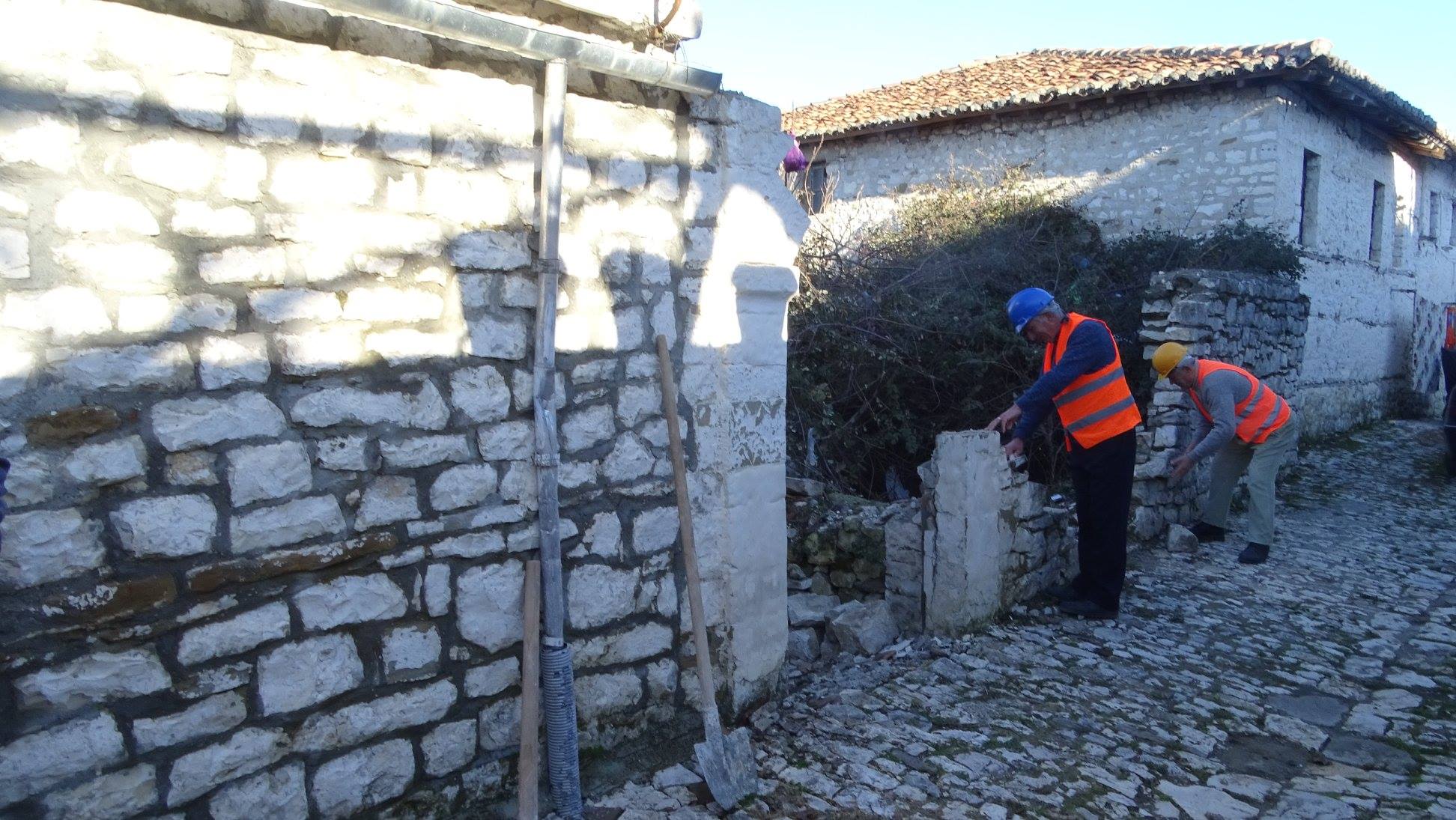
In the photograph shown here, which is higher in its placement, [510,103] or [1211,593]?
[510,103]

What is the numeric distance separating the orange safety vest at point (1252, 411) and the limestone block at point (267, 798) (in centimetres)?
607

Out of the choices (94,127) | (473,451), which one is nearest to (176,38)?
(94,127)

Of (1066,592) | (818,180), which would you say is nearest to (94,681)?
(1066,592)

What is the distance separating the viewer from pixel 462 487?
294 centimetres

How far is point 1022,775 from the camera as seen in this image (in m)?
3.50

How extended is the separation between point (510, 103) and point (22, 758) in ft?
6.98

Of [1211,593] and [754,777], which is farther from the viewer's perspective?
[1211,593]

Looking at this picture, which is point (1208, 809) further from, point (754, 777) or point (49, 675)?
point (49, 675)

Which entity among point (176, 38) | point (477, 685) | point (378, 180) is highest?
point (176, 38)

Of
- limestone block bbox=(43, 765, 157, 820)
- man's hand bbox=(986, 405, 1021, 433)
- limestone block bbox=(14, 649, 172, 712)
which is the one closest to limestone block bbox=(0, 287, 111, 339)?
limestone block bbox=(14, 649, 172, 712)

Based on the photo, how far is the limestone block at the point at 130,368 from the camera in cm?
221

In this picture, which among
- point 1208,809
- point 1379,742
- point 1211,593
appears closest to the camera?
point 1208,809

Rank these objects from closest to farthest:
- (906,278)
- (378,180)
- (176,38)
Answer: (176,38)
(378,180)
(906,278)

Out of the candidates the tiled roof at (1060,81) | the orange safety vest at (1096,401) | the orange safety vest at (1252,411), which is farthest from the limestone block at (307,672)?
the tiled roof at (1060,81)
